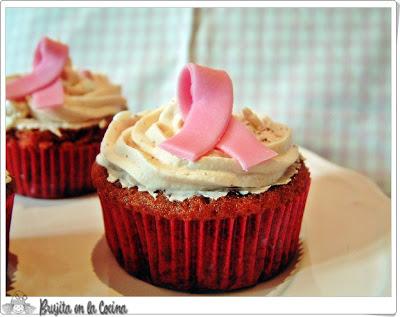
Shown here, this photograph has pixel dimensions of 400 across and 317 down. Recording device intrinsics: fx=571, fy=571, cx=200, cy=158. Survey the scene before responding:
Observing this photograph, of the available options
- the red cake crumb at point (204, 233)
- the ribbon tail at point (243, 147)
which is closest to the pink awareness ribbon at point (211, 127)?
the ribbon tail at point (243, 147)

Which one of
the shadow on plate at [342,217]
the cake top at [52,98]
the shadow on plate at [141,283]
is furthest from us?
the cake top at [52,98]

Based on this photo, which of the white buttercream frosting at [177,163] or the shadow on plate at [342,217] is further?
the shadow on plate at [342,217]

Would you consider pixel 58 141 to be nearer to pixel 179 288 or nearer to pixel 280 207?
pixel 179 288

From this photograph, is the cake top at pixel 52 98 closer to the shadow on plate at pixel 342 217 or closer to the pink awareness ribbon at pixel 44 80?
the pink awareness ribbon at pixel 44 80

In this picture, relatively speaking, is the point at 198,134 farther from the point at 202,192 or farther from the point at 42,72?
the point at 42,72

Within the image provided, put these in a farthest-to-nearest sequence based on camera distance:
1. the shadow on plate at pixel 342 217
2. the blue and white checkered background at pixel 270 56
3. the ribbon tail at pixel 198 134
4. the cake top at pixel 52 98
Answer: the blue and white checkered background at pixel 270 56
the cake top at pixel 52 98
the shadow on plate at pixel 342 217
the ribbon tail at pixel 198 134

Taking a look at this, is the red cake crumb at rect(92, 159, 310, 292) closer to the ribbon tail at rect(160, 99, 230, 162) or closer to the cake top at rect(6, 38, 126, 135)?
the ribbon tail at rect(160, 99, 230, 162)
